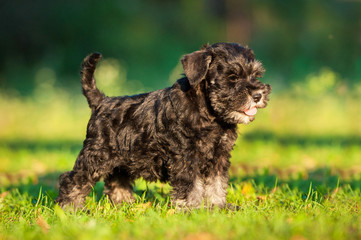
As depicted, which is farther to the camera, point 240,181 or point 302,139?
point 302,139

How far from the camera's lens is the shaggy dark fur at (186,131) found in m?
4.36

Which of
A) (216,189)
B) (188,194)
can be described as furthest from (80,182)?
(216,189)

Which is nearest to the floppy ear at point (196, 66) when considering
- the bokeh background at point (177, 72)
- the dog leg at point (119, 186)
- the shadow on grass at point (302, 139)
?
the bokeh background at point (177, 72)

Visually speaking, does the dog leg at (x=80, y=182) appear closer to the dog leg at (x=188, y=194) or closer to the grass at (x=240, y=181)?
the grass at (x=240, y=181)

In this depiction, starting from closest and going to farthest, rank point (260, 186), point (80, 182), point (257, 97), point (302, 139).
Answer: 1. point (257, 97)
2. point (80, 182)
3. point (260, 186)
4. point (302, 139)

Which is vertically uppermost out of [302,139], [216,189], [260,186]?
[216,189]

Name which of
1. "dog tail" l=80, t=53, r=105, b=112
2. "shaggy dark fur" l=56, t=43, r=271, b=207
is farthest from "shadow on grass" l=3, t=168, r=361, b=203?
"dog tail" l=80, t=53, r=105, b=112

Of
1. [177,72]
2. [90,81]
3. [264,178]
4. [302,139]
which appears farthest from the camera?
[177,72]

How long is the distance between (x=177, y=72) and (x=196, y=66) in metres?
9.08

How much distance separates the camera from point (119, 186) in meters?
5.34

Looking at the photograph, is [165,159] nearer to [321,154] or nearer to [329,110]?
[321,154]

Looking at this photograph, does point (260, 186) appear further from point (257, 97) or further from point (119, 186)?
point (119, 186)

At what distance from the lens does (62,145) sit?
11.4 metres

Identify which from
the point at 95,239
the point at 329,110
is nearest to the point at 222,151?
the point at 95,239
